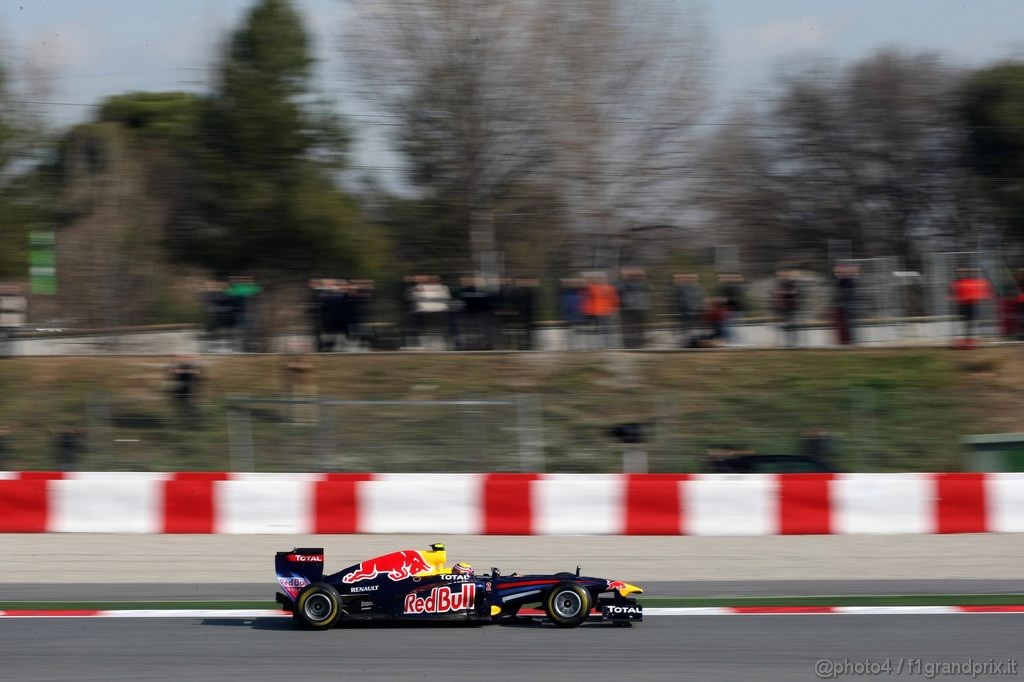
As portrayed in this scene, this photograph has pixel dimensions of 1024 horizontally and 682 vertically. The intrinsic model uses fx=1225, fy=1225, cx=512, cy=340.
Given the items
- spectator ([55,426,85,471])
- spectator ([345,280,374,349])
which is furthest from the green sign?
spectator ([55,426,85,471])

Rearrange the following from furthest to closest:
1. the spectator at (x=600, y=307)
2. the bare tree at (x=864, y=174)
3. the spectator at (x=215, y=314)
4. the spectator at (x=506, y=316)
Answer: the bare tree at (x=864, y=174)
the spectator at (x=215, y=314)
the spectator at (x=506, y=316)
the spectator at (x=600, y=307)

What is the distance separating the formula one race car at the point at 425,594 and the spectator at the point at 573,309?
10.7 metres

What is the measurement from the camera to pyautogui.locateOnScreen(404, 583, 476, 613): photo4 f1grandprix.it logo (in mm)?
6938

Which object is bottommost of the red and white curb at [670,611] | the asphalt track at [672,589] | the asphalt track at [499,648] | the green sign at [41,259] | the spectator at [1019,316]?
the asphalt track at [499,648]

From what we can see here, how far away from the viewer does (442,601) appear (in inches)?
273

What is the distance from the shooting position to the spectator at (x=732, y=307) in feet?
59.3

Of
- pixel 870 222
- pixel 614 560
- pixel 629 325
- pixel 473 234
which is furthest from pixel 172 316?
pixel 614 560

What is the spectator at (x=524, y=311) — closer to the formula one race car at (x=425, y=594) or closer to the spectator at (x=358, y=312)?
the spectator at (x=358, y=312)

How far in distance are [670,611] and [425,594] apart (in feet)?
5.68

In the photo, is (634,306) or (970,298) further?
(634,306)

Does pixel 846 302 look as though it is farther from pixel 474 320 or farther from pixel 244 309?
pixel 244 309

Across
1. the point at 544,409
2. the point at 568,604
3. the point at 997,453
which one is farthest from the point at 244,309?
the point at 568,604

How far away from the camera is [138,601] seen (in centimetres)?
818

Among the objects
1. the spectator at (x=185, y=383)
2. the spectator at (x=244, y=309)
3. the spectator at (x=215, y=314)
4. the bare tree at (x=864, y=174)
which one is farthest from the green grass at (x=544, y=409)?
the bare tree at (x=864, y=174)
